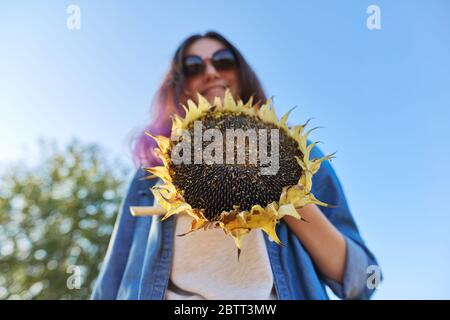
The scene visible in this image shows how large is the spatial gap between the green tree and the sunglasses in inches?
256

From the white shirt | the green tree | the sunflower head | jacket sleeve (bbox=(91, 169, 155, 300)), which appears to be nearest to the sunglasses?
jacket sleeve (bbox=(91, 169, 155, 300))

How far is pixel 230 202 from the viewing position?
1.45 meters

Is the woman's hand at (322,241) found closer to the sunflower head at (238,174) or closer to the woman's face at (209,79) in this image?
the sunflower head at (238,174)

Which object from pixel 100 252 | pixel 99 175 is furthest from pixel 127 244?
pixel 99 175

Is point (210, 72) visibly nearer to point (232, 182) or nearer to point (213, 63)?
point (213, 63)

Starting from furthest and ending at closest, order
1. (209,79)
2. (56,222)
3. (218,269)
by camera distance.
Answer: (56,222), (209,79), (218,269)

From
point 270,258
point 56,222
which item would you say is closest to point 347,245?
point 270,258

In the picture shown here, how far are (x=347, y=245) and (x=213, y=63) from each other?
106cm

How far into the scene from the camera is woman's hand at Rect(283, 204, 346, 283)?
78.4 inches

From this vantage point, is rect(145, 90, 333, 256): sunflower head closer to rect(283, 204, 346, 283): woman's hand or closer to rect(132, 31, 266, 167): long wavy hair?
rect(283, 204, 346, 283): woman's hand

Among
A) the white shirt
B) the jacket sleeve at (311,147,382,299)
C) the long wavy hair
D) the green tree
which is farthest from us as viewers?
the green tree

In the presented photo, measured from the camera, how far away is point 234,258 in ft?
6.49
